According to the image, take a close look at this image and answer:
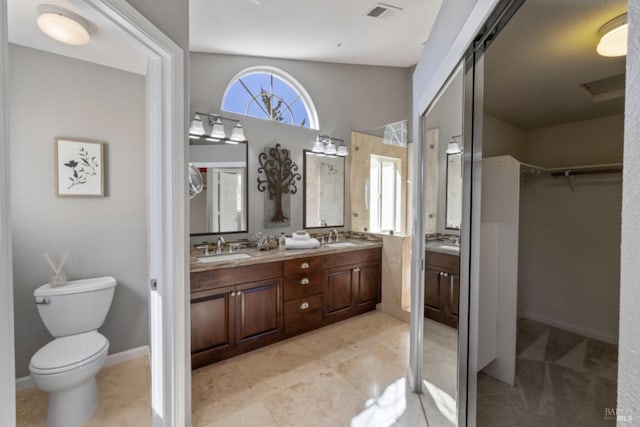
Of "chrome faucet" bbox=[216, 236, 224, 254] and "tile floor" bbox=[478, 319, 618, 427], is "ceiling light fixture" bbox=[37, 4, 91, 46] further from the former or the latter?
"tile floor" bbox=[478, 319, 618, 427]

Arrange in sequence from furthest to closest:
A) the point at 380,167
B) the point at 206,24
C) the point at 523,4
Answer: the point at 380,167 < the point at 206,24 < the point at 523,4

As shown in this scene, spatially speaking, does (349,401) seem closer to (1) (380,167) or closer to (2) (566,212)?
(2) (566,212)

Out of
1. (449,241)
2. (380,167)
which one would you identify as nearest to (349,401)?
(449,241)

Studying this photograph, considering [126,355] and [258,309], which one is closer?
[126,355]

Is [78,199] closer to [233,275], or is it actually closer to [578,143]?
[233,275]

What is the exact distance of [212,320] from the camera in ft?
7.03

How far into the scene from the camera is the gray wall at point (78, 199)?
186cm

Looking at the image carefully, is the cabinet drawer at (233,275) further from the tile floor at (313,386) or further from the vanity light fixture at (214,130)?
the vanity light fixture at (214,130)

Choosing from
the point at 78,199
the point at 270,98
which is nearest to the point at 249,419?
the point at 78,199

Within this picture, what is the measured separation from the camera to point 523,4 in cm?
96

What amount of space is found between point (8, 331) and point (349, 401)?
5.77 ft

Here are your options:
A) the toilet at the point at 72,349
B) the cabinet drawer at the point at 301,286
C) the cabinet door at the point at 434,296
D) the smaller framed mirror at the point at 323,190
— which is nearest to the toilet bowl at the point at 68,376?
the toilet at the point at 72,349

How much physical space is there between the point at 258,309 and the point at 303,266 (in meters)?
0.57

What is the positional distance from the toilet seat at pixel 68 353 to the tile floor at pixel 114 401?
1.31ft
